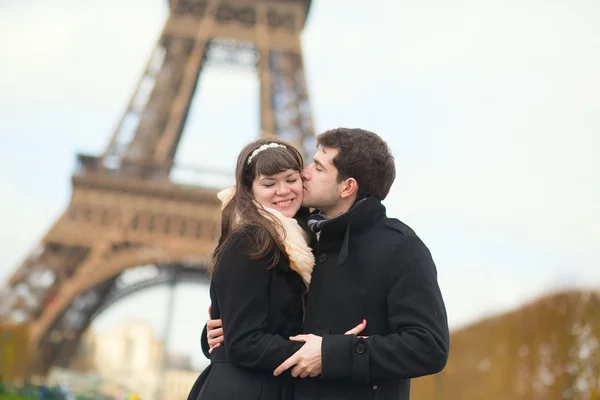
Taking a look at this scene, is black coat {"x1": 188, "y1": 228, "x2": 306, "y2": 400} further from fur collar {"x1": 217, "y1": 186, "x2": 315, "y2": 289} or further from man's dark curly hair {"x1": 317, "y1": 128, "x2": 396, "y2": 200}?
man's dark curly hair {"x1": 317, "y1": 128, "x2": 396, "y2": 200}

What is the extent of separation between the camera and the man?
10.2 ft

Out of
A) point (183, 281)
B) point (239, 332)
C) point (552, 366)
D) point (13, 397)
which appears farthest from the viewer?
point (183, 281)

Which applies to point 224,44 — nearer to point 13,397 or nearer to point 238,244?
point 13,397

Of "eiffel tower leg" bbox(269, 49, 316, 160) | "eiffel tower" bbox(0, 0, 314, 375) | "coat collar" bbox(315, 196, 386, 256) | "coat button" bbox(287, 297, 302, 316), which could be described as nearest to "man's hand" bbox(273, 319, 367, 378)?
"coat button" bbox(287, 297, 302, 316)

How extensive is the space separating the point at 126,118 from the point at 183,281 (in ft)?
22.6

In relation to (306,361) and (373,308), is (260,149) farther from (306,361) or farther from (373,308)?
(306,361)

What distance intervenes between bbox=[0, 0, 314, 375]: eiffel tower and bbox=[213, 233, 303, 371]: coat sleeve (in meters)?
17.5

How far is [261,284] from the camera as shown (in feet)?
10.7

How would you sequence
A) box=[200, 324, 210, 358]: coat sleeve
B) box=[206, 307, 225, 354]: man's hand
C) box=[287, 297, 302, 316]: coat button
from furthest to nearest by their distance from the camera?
box=[200, 324, 210, 358]: coat sleeve
box=[206, 307, 225, 354]: man's hand
box=[287, 297, 302, 316]: coat button

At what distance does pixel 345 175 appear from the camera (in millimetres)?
3340

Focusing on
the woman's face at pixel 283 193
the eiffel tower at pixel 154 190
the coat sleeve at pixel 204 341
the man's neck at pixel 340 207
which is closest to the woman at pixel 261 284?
the woman's face at pixel 283 193

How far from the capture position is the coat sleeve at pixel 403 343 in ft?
10.2

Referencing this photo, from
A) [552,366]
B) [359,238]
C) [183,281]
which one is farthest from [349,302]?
[183,281]

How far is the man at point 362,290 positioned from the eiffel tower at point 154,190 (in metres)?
17.5
